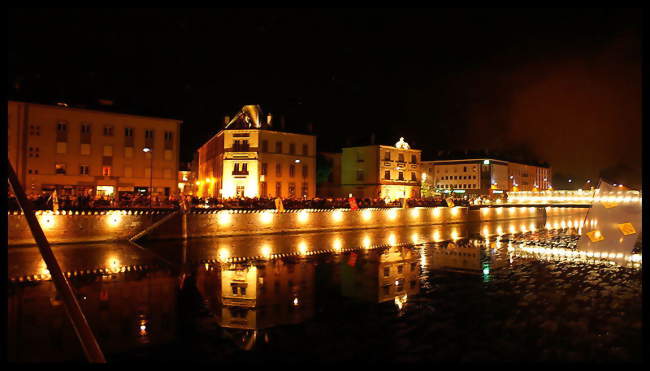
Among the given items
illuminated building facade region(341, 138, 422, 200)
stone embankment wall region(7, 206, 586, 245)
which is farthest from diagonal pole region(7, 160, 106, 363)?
illuminated building facade region(341, 138, 422, 200)

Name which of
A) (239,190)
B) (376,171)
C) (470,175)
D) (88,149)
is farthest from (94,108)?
(470,175)

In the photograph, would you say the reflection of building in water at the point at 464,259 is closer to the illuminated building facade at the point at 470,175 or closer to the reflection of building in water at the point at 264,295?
the reflection of building in water at the point at 264,295

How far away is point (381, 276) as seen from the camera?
21047 millimetres

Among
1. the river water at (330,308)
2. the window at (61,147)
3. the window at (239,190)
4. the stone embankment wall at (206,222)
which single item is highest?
the window at (61,147)

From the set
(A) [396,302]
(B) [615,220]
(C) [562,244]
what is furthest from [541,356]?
(C) [562,244]

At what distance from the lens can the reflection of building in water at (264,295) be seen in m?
13.3

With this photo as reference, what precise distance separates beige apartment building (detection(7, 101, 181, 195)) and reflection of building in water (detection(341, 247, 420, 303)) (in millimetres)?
29532

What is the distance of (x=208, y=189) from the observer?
72938 millimetres

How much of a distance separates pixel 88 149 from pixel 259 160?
1944cm

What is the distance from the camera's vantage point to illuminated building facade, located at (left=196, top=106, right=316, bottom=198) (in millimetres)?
60906

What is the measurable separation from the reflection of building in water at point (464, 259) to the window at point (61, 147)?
129 ft

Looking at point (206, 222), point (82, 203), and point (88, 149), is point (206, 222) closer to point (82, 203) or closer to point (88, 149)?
point (82, 203)

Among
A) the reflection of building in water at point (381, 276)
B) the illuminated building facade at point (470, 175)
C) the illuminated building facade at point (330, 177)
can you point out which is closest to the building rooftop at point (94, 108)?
the illuminated building facade at point (330, 177)

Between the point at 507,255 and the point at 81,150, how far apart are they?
43.3 m
